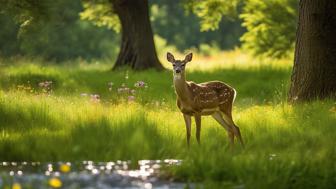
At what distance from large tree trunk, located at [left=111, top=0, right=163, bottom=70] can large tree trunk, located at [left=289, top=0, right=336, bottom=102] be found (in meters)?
11.4

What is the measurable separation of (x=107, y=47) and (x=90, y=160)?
137 feet

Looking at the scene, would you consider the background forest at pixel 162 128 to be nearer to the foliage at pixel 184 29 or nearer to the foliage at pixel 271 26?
the foliage at pixel 271 26

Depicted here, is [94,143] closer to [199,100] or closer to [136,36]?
[199,100]

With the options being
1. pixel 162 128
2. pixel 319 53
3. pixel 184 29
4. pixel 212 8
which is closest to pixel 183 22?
pixel 184 29

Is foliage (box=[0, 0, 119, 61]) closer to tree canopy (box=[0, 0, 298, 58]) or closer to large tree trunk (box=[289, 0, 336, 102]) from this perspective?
tree canopy (box=[0, 0, 298, 58])

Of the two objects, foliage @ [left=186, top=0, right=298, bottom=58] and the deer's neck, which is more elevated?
the deer's neck

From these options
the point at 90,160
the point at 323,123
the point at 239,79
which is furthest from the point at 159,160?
the point at 239,79

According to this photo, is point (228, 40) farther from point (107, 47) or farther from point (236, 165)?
point (236, 165)

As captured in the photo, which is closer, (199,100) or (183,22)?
(199,100)

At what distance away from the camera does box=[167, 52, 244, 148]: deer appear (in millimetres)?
10828

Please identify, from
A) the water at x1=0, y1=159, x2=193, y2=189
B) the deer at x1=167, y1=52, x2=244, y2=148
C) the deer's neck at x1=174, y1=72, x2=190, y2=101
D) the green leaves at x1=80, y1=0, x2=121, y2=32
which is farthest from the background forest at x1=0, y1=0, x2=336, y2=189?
the green leaves at x1=80, y1=0, x2=121, y2=32

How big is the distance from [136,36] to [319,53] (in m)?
12.0

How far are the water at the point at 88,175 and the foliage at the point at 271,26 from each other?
22.2m

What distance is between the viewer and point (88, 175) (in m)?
9.24
